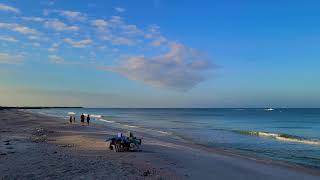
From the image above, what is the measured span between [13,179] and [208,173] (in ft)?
24.3

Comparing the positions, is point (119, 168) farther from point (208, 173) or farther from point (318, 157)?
point (318, 157)

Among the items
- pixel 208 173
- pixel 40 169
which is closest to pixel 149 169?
pixel 208 173

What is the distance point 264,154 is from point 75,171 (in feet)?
52.5

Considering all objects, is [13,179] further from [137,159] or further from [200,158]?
[200,158]

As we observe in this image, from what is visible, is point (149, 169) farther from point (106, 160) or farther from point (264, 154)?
point (264, 154)

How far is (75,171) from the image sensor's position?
1413 centimetres

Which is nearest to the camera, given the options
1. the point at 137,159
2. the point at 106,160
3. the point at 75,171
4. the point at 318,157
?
the point at 75,171

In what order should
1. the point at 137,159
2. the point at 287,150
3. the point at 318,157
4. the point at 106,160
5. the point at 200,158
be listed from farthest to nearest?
the point at 287,150
the point at 318,157
the point at 200,158
the point at 137,159
the point at 106,160

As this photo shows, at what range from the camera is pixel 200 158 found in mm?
21000

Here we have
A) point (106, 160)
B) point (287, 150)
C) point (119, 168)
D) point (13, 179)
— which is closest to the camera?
point (13, 179)

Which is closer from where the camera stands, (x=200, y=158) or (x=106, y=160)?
(x=106, y=160)

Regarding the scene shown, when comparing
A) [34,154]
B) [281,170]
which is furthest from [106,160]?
[281,170]

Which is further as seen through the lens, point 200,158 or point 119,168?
point 200,158

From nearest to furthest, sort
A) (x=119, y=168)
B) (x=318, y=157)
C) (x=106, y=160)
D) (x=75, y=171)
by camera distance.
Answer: (x=75, y=171), (x=119, y=168), (x=106, y=160), (x=318, y=157)
